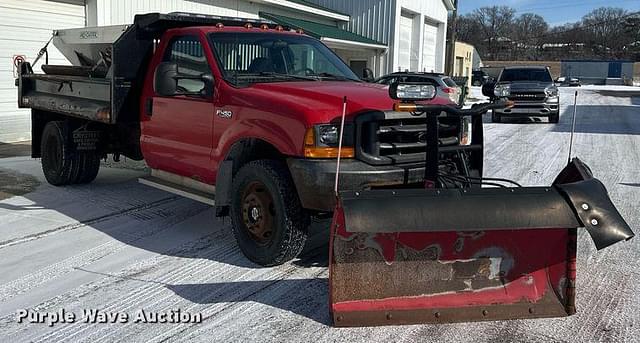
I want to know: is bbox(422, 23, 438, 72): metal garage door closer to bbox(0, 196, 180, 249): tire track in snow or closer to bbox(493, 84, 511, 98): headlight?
Result: bbox(493, 84, 511, 98): headlight

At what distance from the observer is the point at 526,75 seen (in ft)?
64.5

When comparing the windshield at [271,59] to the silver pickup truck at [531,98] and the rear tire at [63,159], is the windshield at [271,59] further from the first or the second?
the silver pickup truck at [531,98]

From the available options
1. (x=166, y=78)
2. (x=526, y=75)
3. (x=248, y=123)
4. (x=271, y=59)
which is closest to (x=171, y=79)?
(x=166, y=78)

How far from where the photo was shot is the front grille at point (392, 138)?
4668 mm

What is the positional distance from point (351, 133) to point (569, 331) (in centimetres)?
201

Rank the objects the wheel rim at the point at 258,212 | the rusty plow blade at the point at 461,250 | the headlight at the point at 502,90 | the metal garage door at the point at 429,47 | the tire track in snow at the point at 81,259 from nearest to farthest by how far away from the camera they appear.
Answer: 1. the rusty plow blade at the point at 461,250
2. the tire track in snow at the point at 81,259
3. the wheel rim at the point at 258,212
4. the headlight at the point at 502,90
5. the metal garage door at the point at 429,47

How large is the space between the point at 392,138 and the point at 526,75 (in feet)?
53.1

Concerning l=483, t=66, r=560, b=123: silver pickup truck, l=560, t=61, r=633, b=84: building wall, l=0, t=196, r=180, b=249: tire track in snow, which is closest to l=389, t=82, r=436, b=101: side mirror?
l=0, t=196, r=180, b=249: tire track in snow

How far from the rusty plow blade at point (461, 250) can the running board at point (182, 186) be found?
6.39ft

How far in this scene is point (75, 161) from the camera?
26.1 feet

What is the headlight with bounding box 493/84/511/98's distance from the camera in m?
18.6

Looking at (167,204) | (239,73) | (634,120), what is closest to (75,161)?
(167,204)

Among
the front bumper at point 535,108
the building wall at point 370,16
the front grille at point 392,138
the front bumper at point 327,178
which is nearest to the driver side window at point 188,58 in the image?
the front bumper at point 327,178

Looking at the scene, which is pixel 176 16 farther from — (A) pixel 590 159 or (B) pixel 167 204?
(A) pixel 590 159
